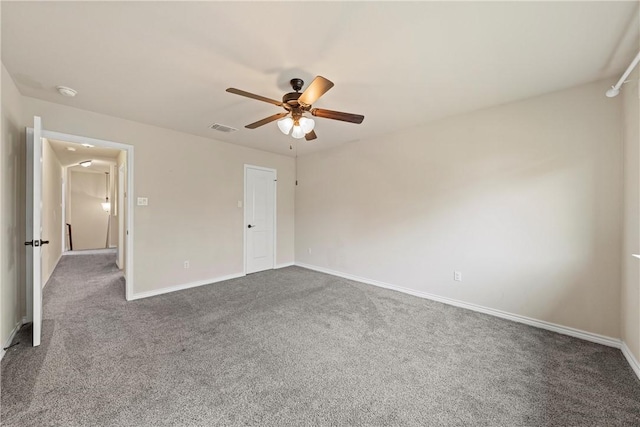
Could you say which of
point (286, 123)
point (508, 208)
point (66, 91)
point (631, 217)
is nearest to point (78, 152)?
point (66, 91)

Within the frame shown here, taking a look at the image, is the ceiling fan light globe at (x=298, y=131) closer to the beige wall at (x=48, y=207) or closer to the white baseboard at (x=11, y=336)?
the white baseboard at (x=11, y=336)

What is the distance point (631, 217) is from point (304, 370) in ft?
9.91

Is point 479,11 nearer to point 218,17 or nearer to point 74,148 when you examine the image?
A: point 218,17

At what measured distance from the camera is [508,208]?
2891 millimetres

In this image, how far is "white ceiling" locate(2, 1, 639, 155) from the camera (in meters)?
1.59

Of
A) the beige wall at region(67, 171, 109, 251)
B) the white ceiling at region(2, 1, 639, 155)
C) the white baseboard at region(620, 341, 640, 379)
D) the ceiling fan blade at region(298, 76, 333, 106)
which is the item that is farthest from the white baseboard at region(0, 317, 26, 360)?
the beige wall at region(67, 171, 109, 251)

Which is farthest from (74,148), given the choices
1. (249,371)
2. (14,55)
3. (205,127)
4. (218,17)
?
(249,371)

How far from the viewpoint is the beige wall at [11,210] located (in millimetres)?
2166

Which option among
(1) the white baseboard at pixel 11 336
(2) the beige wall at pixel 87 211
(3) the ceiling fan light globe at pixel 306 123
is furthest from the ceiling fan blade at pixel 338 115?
(2) the beige wall at pixel 87 211

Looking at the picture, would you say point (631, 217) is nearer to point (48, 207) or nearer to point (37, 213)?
point (37, 213)

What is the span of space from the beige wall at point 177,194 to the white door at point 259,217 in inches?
6.6

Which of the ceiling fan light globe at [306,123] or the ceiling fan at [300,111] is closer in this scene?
the ceiling fan at [300,111]

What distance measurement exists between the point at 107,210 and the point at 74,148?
14.8 feet

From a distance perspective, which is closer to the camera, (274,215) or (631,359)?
(631,359)
